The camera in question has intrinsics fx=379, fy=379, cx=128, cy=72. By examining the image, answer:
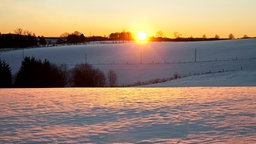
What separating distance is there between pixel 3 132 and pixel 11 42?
139 m

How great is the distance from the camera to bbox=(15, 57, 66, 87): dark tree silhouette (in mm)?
47344

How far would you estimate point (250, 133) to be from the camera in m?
8.75

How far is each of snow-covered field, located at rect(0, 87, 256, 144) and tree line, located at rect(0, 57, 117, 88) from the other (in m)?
32.8

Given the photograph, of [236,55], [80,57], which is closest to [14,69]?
[80,57]

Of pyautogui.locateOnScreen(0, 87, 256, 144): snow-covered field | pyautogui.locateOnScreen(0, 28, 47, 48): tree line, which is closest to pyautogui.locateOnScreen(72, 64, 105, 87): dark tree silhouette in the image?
pyautogui.locateOnScreen(0, 87, 256, 144): snow-covered field

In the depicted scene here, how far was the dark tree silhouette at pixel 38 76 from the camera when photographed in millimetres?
47344

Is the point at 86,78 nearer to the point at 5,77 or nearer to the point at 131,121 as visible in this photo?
the point at 5,77

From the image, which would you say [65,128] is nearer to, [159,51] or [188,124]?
[188,124]

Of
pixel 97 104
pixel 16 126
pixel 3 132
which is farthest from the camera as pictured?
pixel 97 104

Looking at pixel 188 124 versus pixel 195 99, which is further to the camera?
pixel 195 99

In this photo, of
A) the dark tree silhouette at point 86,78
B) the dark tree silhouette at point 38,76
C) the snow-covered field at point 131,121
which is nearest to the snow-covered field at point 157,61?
the dark tree silhouette at point 86,78

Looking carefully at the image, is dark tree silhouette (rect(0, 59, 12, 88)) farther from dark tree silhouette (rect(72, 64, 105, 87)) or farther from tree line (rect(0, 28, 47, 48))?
tree line (rect(0, 28, 47, 48))

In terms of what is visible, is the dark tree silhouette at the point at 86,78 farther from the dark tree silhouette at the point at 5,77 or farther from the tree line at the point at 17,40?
the tree line at the point at 17,40

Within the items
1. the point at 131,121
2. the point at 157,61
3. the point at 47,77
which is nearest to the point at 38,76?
the point at 47,77
